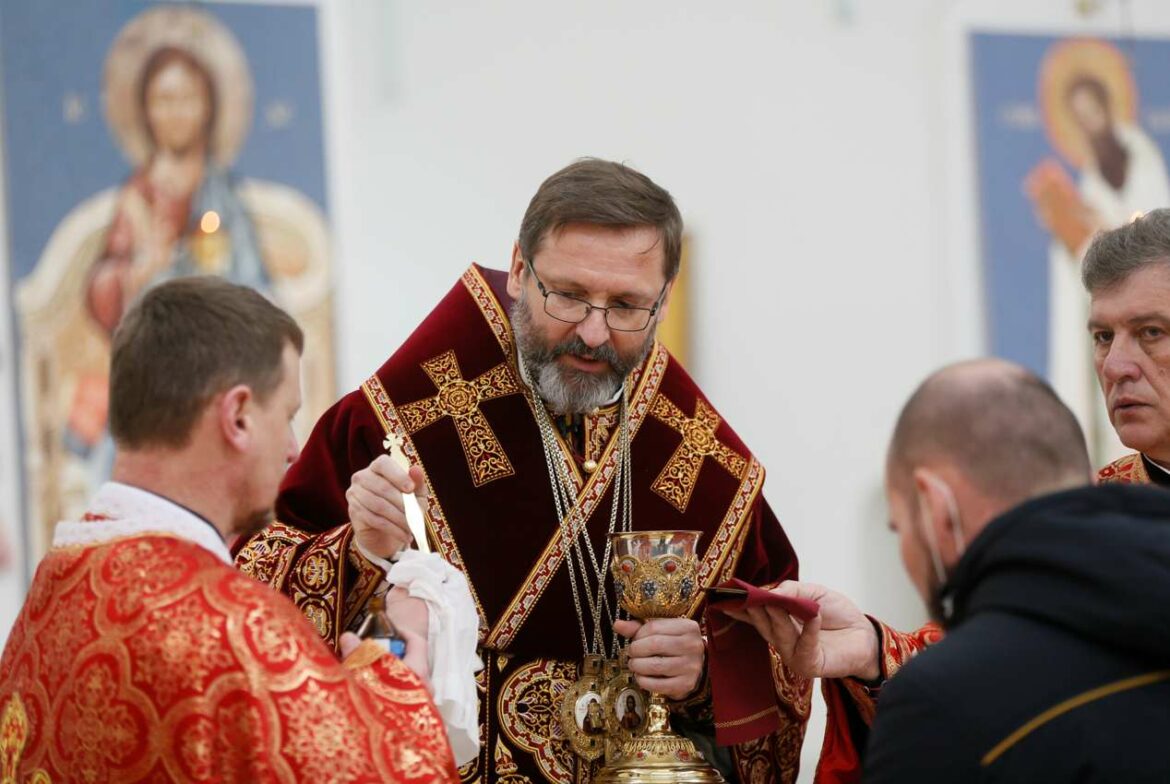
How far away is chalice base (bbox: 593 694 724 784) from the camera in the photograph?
371 cm

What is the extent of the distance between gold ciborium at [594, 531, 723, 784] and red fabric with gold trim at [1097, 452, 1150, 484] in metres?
1.37

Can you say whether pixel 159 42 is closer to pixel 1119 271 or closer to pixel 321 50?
pixel 321 50

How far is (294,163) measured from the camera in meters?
8.87

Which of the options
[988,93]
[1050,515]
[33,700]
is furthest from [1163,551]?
[988,93]

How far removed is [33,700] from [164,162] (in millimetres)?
6099

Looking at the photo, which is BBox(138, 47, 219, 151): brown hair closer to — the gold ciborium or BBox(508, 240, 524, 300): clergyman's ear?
BBox(508, 240, 524, 300): clergyman's ear

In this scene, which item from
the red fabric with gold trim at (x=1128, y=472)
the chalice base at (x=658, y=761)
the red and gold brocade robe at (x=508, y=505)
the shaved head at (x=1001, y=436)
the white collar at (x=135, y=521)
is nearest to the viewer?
the shaved head at (x=1001, y=436)

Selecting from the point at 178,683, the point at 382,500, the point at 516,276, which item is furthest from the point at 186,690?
the point at 516,276

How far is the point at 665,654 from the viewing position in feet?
12.6

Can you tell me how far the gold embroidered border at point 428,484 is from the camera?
418 centimetres

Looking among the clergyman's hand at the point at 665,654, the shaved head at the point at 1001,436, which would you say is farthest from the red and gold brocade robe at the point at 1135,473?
the shaved head at the point at 1001,436

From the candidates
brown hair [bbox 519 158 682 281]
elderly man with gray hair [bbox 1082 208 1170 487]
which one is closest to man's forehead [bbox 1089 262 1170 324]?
elderly man with gray hair [bbox 1082 208 1170 487]

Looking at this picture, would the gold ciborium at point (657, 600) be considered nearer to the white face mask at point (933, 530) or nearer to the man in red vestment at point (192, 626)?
the man in red vestment at point (192, 626)

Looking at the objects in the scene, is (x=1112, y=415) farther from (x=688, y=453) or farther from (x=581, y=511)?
(x=581, y=511)
